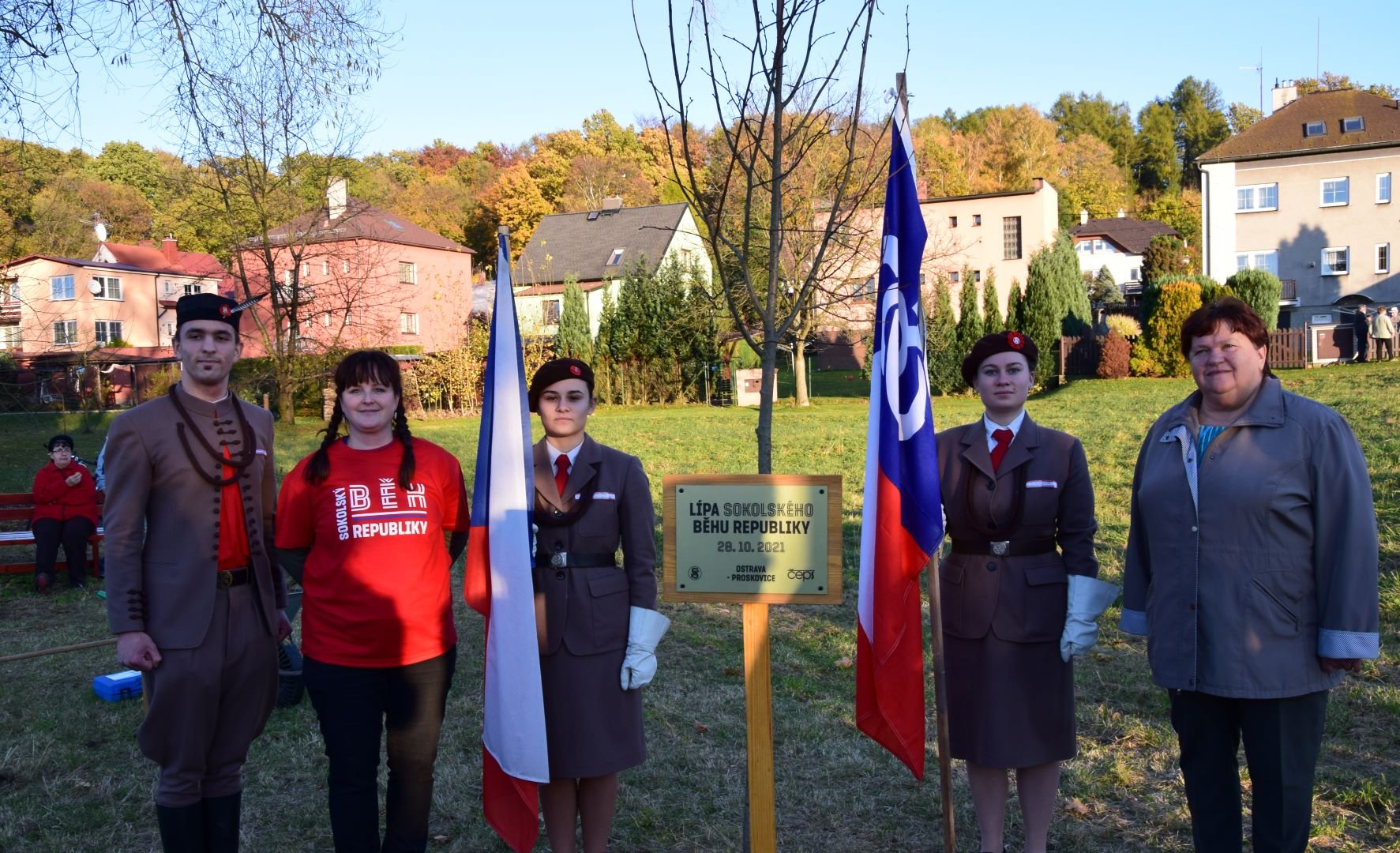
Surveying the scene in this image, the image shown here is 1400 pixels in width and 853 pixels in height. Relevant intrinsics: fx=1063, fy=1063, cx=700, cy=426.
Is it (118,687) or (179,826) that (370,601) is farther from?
(118,687)

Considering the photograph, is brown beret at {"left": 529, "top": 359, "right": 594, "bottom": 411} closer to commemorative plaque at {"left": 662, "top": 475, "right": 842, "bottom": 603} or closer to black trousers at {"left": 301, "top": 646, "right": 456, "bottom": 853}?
commemorative plaque at {"left": 662, "top": 475, "right": 842, "bottom": 603}

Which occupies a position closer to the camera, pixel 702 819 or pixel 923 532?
pixel 923 532

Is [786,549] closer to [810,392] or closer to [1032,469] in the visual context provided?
[1032,469]

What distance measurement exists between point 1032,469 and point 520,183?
6044 cm

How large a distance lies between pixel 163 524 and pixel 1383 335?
30652mm

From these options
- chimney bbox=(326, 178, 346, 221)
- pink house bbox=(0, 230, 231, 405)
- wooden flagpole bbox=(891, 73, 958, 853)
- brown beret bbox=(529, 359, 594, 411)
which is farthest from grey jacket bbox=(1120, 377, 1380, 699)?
pink house bbox=(0, 230, 231, 405)

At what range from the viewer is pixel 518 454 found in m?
3.52

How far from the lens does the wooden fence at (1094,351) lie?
2866cm

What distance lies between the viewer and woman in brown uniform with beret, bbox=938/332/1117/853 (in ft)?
12.0

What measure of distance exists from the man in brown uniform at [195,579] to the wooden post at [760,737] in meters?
1.67

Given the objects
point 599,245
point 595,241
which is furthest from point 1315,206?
point 595,241

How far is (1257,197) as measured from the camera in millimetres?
40938

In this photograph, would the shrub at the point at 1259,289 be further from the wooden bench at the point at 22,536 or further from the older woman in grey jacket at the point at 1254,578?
the older woman in grey jacket at the point at 1254,578

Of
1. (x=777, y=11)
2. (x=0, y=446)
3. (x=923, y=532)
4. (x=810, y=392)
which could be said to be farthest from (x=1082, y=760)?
(x=810, y=392)
